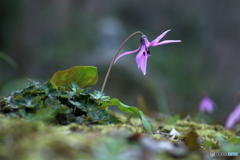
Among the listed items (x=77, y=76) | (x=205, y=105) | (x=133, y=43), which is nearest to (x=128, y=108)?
(x=77, y=76)

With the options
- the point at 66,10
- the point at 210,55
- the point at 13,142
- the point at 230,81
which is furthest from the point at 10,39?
the point at 13,142

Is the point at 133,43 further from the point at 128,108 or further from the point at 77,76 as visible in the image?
the point at 128,108

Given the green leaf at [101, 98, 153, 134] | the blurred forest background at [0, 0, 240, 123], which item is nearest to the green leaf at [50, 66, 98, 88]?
the green leaf at [101, 98, 153, 134]

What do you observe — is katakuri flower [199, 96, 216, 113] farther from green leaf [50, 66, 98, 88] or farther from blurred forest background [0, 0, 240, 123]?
blurred forest background [0, 0, 240, 123]

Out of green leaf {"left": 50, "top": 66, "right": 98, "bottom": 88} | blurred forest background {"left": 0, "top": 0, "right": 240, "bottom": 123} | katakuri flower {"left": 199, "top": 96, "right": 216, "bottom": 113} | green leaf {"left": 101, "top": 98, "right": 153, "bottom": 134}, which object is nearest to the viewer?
green leaf {"left": 101, "top": 98, "right": 153, "bottom": 134}

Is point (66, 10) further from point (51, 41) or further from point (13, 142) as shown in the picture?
point (13, 142)

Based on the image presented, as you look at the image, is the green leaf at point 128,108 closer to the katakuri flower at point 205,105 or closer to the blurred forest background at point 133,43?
the katakuri flower at point 205,105

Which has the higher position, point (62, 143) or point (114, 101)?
point (114, 101)
